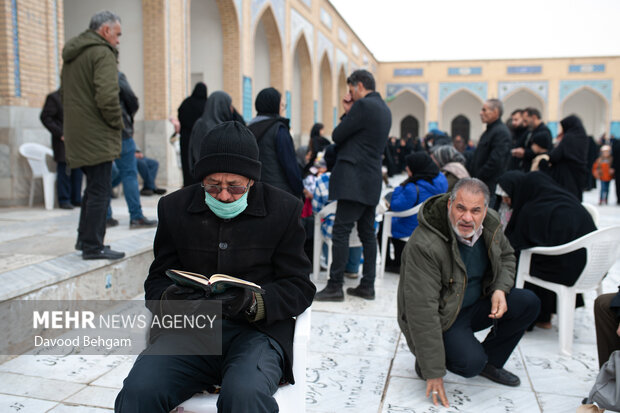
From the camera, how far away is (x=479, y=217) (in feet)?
7.67

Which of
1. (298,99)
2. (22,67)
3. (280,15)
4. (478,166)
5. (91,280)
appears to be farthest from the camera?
(298,99)

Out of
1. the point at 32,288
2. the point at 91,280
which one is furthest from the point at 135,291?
the point at 32,288

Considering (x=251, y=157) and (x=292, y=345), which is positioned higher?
(x=251, y=157)

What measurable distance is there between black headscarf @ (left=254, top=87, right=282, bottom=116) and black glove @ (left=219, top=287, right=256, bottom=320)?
7.63 feet

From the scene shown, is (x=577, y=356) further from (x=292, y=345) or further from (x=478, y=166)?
(x=478, y=166)

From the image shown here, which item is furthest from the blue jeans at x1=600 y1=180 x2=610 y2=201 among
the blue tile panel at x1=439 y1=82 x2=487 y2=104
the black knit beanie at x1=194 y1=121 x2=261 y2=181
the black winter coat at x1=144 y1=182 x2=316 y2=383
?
the blue tile panel at x1=439 y1=82 x2=487 y2=104

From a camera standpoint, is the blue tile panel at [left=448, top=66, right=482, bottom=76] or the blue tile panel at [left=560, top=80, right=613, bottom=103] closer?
the blue tile panel at [left=560, top=80, right=613, bottom=103]

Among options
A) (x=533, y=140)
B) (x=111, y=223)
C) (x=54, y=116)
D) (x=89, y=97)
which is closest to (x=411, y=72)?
(x=533, y=140)

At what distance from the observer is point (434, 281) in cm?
231

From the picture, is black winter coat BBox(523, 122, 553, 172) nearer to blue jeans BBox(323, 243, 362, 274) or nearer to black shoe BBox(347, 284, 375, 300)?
blue jeans BBox(323, 243, 362, 274)

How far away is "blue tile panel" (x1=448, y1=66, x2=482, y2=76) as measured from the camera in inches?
1065

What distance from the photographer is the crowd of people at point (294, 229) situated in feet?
5.38

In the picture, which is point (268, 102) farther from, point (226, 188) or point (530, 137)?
point (530, 137)

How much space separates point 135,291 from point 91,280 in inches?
21.3
